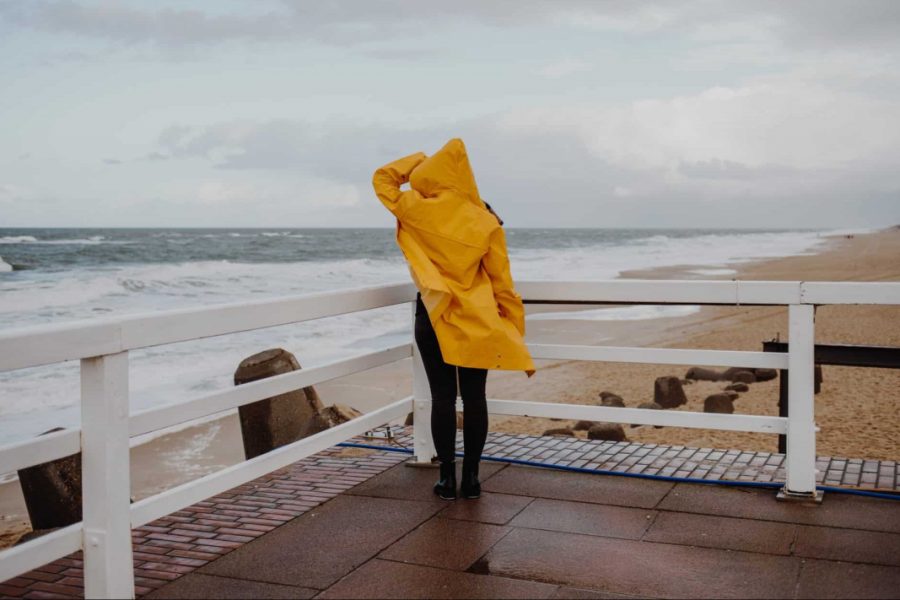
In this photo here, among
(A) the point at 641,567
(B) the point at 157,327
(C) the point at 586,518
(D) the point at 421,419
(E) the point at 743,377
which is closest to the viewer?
(B) the point at 157,327

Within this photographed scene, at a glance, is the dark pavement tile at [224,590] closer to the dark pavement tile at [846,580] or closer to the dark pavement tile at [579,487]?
the dark pavement tile at [579,487]

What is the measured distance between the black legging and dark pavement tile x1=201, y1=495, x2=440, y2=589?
358 millimetres

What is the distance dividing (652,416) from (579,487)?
59cm

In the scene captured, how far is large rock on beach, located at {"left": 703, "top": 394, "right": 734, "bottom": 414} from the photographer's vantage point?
962 cm

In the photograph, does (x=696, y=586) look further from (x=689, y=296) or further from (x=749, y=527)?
(x=689, y=296)

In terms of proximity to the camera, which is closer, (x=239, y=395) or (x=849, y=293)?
(x=239, y=395)

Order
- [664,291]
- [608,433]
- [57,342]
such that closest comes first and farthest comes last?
1. [57,342]
2. [664,291]
3. [608,433]

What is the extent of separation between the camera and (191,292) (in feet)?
94.3

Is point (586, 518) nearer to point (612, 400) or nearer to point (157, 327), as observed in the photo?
point (157, 327)

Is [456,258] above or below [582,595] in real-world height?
above

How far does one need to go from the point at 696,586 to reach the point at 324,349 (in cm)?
1120

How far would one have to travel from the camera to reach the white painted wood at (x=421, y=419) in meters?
5.57

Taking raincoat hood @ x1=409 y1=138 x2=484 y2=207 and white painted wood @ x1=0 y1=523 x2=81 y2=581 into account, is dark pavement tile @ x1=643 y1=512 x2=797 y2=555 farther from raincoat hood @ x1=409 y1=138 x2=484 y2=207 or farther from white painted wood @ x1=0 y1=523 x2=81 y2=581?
white painted wood @ x1=0 y1=523 x2=81 y2=581

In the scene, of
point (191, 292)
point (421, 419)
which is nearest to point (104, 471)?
point (421, 419)
